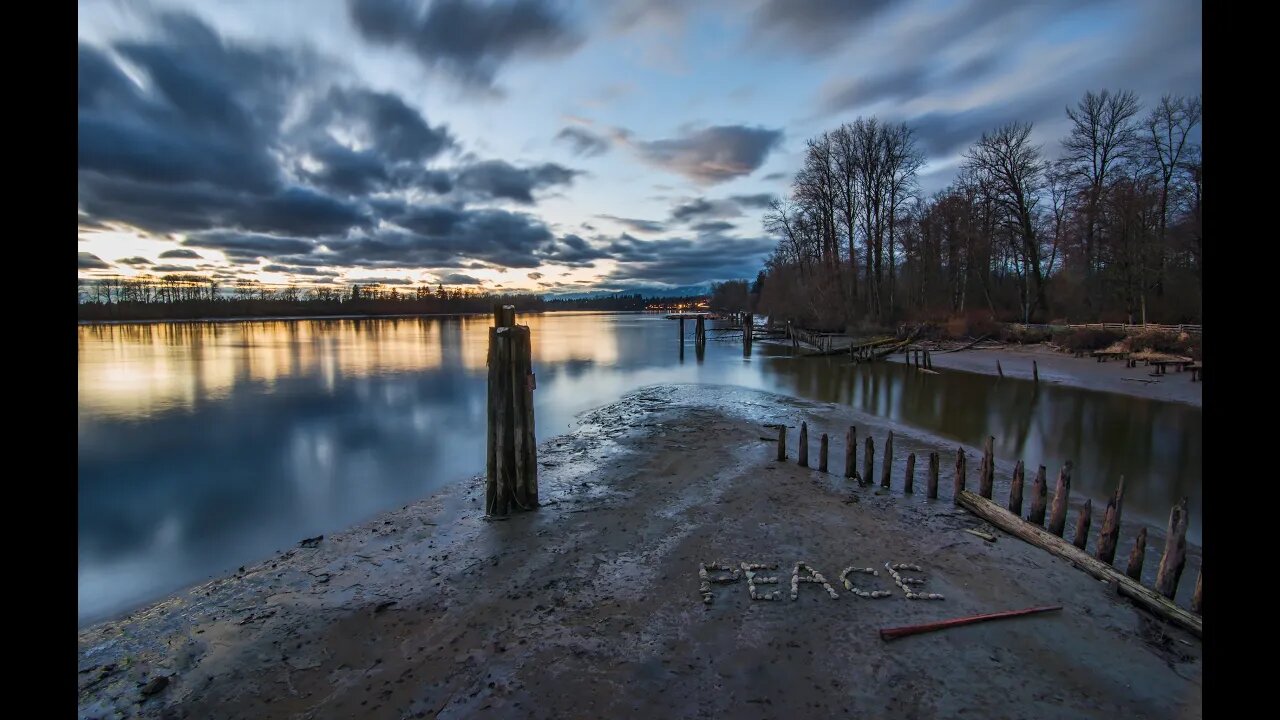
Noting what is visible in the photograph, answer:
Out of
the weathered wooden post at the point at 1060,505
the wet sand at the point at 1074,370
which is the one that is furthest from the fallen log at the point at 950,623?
the wet sand at the point at 1074,370

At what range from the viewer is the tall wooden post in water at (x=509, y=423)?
30.6 feet

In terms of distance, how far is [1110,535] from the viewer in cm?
714

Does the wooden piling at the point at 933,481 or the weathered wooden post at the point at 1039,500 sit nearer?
the weathered wooden post at the point at 1039,500

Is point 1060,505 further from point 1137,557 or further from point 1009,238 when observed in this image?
point 1009,238

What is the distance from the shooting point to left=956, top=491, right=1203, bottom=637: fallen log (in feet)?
19.6

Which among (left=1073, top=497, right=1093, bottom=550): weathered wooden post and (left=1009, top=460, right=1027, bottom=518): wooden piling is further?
(left=1009, top=460, right=1027, bottom=518): wooden piling

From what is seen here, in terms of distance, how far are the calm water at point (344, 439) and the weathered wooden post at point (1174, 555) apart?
4.64m

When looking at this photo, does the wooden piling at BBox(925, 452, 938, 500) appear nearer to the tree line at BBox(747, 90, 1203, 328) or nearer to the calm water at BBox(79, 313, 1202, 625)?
the calm water at BBox(79, 313, 1202, 625)

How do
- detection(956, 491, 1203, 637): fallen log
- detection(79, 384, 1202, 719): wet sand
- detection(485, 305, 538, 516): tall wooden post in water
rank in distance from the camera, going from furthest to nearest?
detection(485, 305, 538, 516): tall wooden post in water
detection(956, 491, 1203, 637): fallen log
detection(79, 384, 1202, 719): wet sand

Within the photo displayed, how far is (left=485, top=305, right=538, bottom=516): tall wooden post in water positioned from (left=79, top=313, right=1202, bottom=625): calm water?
3702 millimetres

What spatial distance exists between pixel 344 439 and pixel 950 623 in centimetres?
1812

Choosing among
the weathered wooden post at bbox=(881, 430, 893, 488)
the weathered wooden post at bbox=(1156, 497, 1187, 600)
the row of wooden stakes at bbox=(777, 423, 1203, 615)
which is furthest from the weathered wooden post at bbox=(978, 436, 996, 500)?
the weathered wooden post at bbox=(1156, 497, 1187, 600)

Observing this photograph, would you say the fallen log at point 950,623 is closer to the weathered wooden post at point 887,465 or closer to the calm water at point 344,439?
the weathered wooden post at point 887,465
